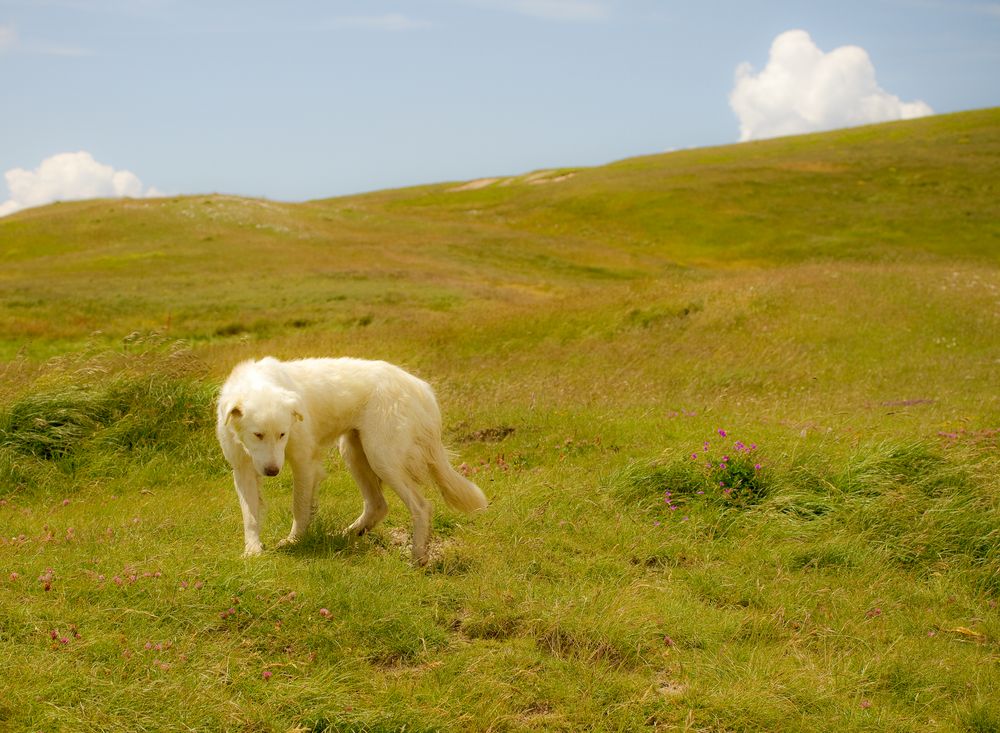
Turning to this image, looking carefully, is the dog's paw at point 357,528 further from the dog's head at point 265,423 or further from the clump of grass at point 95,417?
the clump of grass at point 95,417

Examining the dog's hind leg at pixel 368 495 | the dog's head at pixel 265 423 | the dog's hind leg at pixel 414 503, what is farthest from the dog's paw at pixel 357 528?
the dog's head at pixel 265 423

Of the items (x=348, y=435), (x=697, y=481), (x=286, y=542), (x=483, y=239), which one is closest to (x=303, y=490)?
(x=286, y=542)

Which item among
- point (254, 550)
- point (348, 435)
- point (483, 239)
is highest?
point (483, 239)

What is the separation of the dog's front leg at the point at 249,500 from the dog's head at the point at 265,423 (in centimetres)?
42

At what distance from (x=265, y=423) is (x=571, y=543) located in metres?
2.67

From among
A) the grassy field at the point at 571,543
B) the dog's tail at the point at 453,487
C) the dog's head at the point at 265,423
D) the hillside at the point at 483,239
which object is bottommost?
the grassy field at the point at 571,543

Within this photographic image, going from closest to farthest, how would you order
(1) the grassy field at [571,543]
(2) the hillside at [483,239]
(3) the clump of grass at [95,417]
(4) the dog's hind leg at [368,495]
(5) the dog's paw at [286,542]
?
(1) the grassy field at [571,543]
(5) the dog's paw at [286,542]
(4) the dog's hind leg at [368,495]
(3) the clump of grass at [95,417]
(2) the hillside at [483,239]

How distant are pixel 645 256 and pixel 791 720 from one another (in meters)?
44.5

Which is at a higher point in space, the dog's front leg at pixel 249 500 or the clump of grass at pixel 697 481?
the dog's front leg at pixel 249 500

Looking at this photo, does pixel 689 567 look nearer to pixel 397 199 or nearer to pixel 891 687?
pixel 891 687

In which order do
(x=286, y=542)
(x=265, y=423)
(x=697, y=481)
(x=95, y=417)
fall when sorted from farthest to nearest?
1. (x=95, y=417)
2. (x=697, y=481)
3. (x=286, y=542)
4. (x=265, y=423)

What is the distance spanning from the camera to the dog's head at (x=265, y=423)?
19.8 feet

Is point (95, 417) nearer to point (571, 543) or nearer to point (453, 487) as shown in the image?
point (453, 487)

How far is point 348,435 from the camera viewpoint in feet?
24.1
